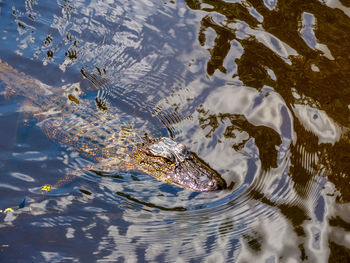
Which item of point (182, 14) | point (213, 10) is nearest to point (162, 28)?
point (182, 14)

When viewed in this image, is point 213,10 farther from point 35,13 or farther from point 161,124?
point 35,13

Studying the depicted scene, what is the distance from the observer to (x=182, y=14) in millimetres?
7168

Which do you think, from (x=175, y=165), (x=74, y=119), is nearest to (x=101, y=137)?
(x=74, y=119)

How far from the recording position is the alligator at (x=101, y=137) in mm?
4938

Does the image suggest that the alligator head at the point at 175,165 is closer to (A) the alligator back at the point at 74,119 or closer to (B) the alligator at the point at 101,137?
(B) the alligator at the point at 101,137

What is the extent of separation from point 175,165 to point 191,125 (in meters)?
0.77

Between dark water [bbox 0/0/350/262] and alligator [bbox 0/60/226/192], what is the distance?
9cm

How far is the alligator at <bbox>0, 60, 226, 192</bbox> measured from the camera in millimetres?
4938

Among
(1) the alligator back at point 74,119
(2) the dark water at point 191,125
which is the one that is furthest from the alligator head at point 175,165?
(1) the alligator back at point 74,119

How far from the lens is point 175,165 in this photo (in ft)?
16.4

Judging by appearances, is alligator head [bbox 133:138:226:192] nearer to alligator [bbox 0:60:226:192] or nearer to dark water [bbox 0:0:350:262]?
alligator [bbox 0:60:226:192]

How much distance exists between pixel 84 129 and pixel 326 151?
3.49 metres

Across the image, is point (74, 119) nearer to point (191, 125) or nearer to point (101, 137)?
point (101, 137)

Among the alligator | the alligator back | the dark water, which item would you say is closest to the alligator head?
the alligator
